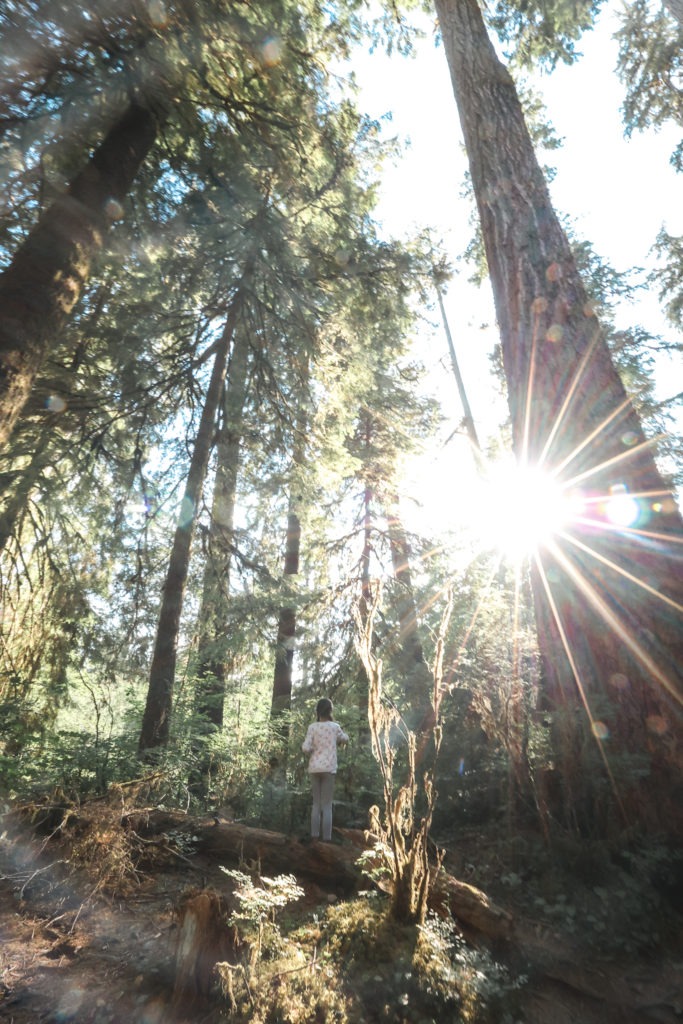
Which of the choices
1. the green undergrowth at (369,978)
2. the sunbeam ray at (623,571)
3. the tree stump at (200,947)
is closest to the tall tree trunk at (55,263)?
the tree stump at (200,947)

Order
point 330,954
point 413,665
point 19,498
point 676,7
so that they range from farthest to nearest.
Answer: point 413,665
point 676,7
point 19,498
point 330,954

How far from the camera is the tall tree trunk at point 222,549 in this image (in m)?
7.30

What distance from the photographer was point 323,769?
5.26m

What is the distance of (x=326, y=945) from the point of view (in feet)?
9.43

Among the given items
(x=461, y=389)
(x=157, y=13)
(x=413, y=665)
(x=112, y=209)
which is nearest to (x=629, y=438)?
(x=413, y=665)

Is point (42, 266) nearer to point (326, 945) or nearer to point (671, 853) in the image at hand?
point (326, 945)

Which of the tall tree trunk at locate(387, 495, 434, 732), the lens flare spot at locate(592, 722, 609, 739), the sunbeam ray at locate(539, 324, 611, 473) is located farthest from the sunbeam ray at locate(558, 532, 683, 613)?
the tall tree trunk at locate(387, 495, 434, 732)

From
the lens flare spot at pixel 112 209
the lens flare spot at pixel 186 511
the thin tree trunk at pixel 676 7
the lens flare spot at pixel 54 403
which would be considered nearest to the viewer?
the lens flare spot at pixel 112 209

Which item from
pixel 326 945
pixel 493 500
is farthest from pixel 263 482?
pixel 326 945

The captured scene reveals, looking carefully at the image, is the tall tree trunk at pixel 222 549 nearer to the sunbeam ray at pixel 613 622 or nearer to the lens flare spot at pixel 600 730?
the sunbeam ray at pixel 613 622

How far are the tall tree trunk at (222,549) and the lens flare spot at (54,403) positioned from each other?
2123 millimetres

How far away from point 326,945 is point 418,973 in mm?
591

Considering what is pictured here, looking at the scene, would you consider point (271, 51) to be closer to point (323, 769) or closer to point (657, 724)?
point (657, 724)

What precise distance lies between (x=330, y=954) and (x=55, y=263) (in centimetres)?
563
